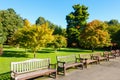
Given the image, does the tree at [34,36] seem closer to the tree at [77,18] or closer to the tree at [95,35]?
the tree at [95,35]

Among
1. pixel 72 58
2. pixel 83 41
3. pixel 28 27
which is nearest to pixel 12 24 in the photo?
pixel 83 41

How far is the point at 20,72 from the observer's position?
1020 centimetres

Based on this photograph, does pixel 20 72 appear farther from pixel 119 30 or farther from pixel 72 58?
pixel 119 30

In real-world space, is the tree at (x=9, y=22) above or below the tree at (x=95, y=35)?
above

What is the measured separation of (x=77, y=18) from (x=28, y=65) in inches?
1770

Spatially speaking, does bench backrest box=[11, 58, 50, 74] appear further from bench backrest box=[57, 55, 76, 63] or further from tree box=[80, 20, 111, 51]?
tree box=[80, 20, 111, 51]

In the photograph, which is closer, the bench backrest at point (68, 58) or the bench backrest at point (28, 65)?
the bench backrest at point (28, 65)

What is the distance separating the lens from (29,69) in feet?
36.0

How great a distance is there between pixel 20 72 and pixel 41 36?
50.3 feet

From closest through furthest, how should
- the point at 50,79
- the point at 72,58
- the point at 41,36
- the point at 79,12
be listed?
the point at 50,79, the point at 72,58, the point at 41,36, the point at 79,12

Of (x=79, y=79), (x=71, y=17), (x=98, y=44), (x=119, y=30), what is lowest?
(x=79, y=79)

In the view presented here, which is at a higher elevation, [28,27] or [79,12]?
[79,12]

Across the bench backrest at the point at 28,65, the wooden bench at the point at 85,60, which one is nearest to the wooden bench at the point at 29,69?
the bench backrest at the point at 28,65

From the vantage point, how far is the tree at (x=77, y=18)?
53312 mm
